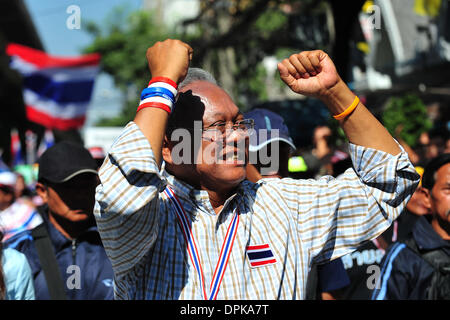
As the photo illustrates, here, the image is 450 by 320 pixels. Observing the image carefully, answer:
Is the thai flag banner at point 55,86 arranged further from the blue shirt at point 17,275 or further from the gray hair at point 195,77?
the gray hair at point 195,77

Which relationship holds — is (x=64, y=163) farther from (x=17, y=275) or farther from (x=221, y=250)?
(x=221, y=250)

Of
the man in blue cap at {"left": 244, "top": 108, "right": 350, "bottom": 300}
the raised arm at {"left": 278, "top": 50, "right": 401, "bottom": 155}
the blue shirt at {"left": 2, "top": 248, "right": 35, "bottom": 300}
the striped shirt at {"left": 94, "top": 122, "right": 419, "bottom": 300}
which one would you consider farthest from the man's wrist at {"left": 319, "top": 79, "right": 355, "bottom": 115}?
the blue shirt at {"left": 2, "top": 248, "right": 35, "bottom": 300}

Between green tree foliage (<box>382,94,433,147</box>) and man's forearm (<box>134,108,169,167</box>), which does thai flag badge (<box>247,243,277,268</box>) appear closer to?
man's forearm (<box>134,108,169,167</box>)

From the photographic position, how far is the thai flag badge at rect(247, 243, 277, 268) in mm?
1719

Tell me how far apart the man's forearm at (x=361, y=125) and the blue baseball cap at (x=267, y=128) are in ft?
3.41

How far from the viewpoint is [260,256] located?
1.73 metres

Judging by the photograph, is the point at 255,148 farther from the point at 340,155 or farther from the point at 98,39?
the point at 98,39

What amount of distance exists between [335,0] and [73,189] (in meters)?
5.83

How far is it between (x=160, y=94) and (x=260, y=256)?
2.07 feet

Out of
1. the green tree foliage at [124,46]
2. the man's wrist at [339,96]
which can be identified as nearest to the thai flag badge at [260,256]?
the man's wrist at [339,96]

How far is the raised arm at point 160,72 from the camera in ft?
4.93

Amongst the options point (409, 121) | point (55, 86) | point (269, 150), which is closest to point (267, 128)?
point (269, 150)

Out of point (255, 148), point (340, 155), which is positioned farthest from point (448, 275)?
point (340, 155)

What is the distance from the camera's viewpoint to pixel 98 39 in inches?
1473
